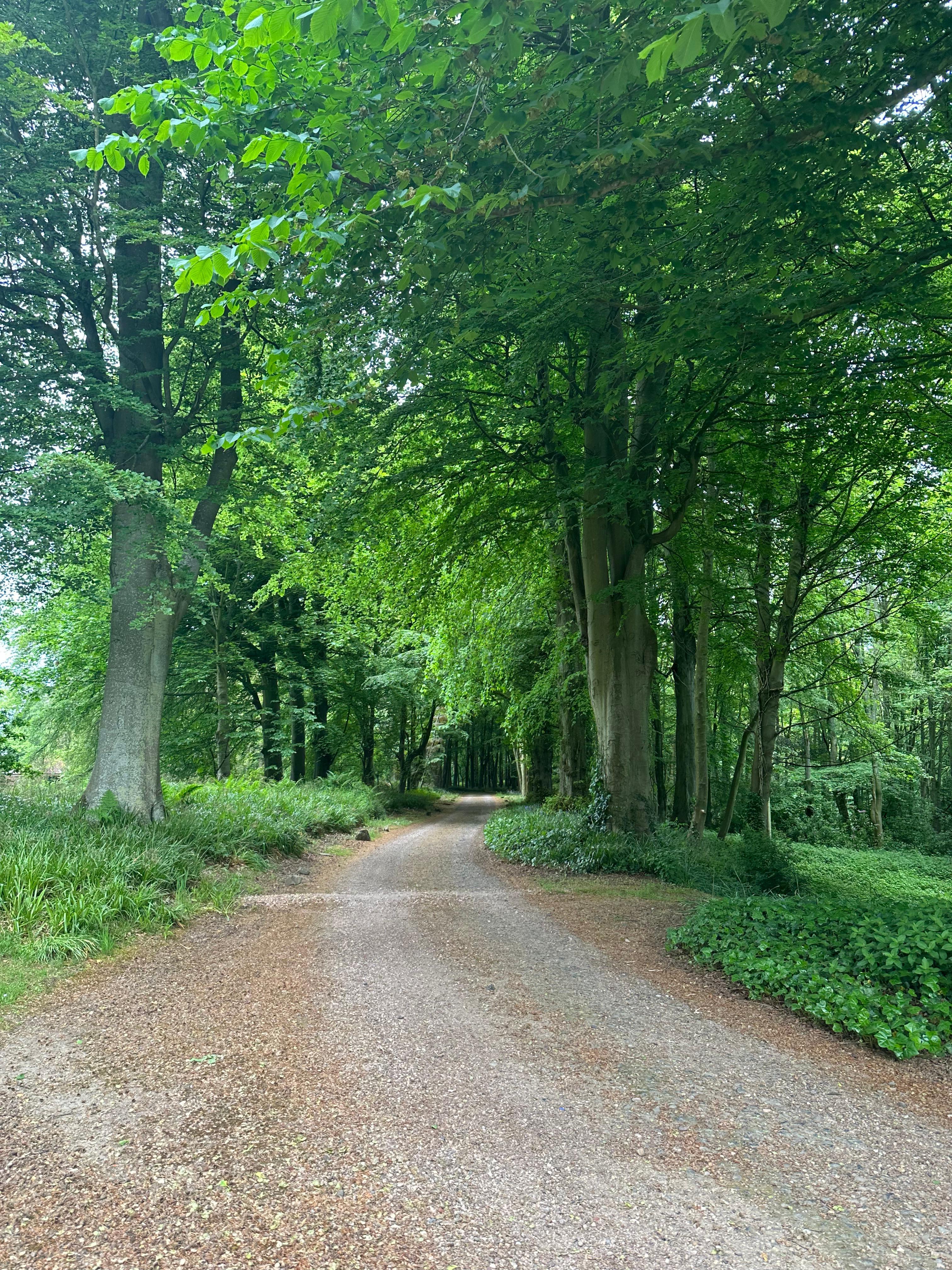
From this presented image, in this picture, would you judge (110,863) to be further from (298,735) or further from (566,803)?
(298,735)

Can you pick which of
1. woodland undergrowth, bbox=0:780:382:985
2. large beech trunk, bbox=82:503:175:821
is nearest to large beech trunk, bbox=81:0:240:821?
large beech trunk, bbox=82:503:175:821

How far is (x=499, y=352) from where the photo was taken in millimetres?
9383

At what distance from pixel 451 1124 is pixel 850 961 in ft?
10.6

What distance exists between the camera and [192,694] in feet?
69.1

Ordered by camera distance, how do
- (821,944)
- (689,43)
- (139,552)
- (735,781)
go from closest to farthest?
(689,43)
(821,944)
(139,552)
(735,781)

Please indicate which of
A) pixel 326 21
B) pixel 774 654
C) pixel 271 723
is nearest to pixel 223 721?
pixel 271 723

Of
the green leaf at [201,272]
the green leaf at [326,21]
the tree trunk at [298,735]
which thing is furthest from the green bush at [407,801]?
the green leaf at [326,21]

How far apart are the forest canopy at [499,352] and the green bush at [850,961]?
15.5 ft

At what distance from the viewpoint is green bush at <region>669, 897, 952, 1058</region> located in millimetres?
4426

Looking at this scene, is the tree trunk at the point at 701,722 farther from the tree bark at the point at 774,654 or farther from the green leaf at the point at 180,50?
the green leaf at the point at 180,50

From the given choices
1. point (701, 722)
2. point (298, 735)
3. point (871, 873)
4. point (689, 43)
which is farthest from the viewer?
point (298, 735)

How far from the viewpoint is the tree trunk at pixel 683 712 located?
15617 millimetres

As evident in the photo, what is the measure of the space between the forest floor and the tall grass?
0.60 metres

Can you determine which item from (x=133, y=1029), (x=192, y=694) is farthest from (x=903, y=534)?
(x=192, y=694)
